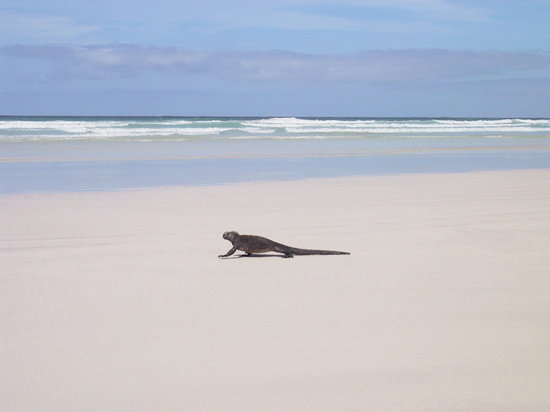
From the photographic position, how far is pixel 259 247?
5.71m

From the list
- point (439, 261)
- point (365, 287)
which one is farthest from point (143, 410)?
point (439, 261)

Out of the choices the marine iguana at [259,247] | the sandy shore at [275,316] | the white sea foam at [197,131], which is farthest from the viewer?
the white sea foam at [197,131]

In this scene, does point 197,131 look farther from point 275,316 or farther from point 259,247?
point 275,316

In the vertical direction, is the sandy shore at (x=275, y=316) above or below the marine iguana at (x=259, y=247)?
below

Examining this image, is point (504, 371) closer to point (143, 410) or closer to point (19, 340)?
point (143, 410)

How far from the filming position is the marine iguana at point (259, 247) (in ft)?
18.4

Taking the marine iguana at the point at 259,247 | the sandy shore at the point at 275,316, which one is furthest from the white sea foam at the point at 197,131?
the marine iguana at the point at 259,247

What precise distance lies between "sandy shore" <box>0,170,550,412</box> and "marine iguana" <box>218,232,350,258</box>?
0.36 ft

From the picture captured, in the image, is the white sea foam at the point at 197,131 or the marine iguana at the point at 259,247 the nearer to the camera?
the marine iguana at the point at 259,247

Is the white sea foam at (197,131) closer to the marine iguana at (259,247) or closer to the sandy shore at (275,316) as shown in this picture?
the sandy shore at (275,316)

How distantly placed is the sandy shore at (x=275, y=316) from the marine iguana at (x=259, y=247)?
11 cm

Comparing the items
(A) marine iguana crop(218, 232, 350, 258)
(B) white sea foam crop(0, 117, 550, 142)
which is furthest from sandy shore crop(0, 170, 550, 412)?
(B) white sea foam crop(0, 117, 550, 142)

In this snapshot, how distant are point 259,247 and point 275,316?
1.79 m

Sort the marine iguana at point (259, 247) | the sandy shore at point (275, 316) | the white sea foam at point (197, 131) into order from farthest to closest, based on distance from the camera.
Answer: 1. the white sea foam at point (197, 131)
2. the marine iguana at point (259, 247)
3. the sandy shore at point (275, 316)
